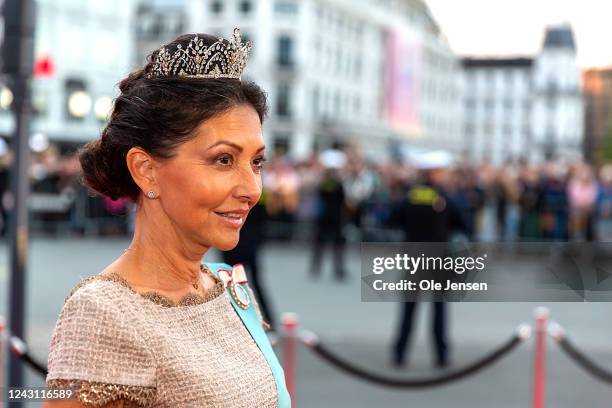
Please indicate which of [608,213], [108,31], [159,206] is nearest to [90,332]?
[159,206]

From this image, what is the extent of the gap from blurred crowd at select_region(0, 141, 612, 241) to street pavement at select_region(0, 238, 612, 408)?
3.89 meters

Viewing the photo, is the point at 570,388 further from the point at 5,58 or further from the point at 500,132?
the point at 500,132

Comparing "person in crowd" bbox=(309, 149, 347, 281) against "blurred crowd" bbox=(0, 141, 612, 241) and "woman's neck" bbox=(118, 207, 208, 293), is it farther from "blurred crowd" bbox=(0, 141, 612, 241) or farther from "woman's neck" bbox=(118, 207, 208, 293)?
"woman's neck" bbox=(118, 207, 208, 293)

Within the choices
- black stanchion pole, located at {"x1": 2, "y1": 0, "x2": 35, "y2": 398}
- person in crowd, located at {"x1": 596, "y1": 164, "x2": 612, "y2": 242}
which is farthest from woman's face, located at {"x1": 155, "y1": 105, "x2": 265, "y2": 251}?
person in crowd, located at {"x1": 596, "y1": 164, "x2": 612, "y2": 242}

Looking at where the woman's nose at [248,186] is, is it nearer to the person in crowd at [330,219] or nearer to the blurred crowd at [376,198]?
the person in crowd at [330,219]

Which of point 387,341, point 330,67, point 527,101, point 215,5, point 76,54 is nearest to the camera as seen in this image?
point 387,341

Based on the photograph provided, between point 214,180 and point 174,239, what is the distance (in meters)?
0.17

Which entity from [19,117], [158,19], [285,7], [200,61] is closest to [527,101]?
[285,7]

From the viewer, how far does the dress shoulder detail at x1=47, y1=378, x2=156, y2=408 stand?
175cm

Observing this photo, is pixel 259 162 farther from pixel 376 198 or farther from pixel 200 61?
pixel 376 198

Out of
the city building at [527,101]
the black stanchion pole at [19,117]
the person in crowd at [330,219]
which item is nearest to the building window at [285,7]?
the person in crowd at [330,219]

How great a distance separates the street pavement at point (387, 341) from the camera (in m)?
7.27

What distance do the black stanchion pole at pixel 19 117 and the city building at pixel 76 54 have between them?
44.3 meters

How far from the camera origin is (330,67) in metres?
77.9
